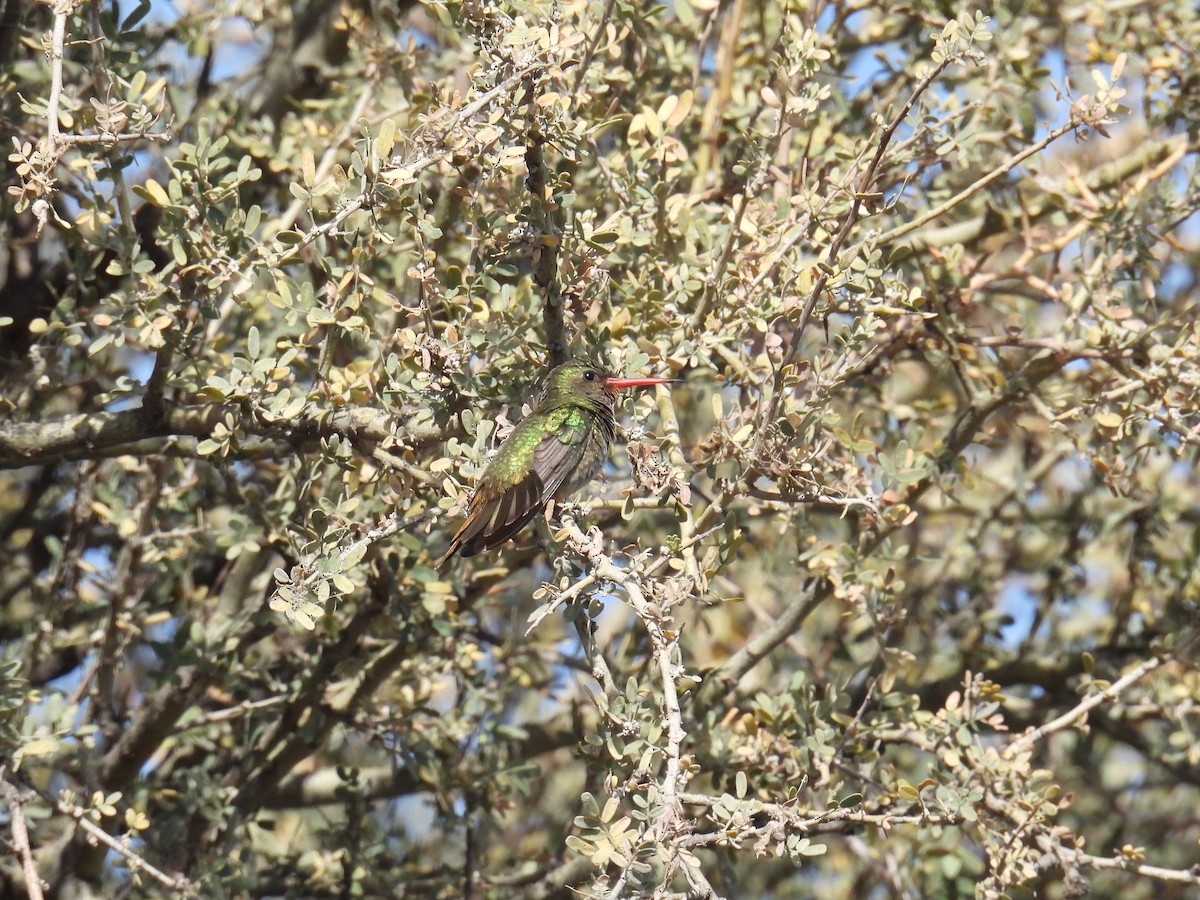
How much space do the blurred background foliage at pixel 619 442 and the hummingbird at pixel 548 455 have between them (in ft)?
0.30

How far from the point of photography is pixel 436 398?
117 inches

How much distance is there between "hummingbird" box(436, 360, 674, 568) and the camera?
319 cm

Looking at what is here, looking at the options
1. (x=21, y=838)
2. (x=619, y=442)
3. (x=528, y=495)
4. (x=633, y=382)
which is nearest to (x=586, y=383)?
(x=633, y=382)

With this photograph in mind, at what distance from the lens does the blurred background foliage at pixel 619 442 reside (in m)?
2.88

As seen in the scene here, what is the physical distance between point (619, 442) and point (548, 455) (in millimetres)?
652

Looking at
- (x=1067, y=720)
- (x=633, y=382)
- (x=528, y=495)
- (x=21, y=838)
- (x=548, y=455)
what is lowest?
(x=21, y=838)

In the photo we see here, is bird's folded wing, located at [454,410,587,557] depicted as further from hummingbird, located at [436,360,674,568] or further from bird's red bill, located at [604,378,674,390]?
bird's red bill, located at [604,378,674,390]

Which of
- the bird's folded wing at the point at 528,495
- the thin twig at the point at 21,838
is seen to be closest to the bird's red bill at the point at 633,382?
the bird's folded wing at the point at 528,495

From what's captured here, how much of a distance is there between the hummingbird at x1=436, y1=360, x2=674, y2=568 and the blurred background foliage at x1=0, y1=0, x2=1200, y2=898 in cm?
9

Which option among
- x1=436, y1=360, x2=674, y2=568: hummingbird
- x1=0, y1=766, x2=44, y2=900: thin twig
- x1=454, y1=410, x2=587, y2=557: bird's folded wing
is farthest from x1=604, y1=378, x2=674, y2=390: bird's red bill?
x1=0, y1=766, x2=44, y2=900: thin twig

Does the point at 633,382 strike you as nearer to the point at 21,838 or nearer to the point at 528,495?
the point at 528,495

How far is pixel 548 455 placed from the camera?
349 cm

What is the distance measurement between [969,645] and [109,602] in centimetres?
261

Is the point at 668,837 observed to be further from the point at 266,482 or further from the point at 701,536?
the point at 266,482
